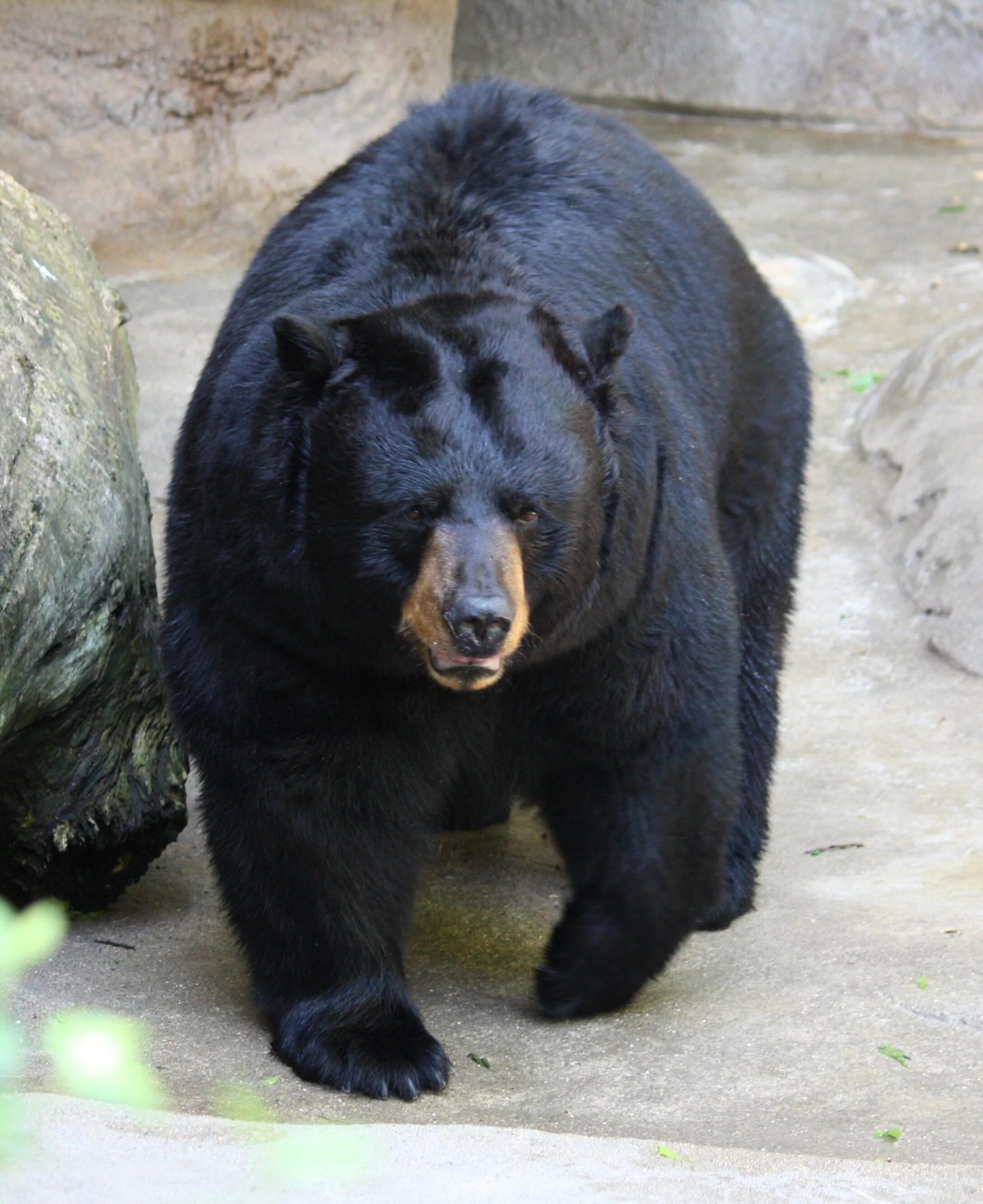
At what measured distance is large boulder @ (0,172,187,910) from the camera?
4.05 metres

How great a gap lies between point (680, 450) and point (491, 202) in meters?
0.76

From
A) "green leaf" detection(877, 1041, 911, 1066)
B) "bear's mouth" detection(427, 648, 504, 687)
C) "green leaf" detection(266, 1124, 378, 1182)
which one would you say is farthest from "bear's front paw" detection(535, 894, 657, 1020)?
"green leaf" detection(266, 1124, 378, 1182)

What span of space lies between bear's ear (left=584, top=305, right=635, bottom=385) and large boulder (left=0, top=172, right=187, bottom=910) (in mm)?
1386

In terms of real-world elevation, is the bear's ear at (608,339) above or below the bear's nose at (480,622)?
above

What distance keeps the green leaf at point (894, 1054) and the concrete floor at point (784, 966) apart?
22mm

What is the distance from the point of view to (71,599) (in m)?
4.25

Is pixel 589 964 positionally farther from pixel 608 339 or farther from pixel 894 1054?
pixel 608 339

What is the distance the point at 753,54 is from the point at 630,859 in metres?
10.9

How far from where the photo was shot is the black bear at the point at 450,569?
3.45 meters

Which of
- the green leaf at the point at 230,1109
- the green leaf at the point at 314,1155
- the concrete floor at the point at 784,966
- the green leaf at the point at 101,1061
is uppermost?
the green leaf at the point at 101,1061

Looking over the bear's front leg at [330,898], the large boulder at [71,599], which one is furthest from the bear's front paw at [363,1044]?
the large boulder at [71,599]

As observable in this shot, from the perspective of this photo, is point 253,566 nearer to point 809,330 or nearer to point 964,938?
point 964,938

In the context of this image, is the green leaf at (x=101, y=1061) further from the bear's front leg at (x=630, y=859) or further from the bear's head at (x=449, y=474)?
the bear's front leg at (x=630, y=859)

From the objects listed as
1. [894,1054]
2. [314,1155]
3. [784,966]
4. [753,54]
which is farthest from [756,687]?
[753,54]
